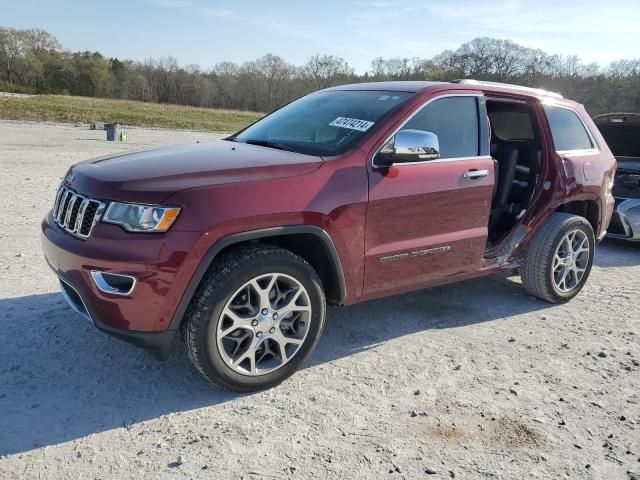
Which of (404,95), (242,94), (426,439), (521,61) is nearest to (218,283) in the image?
(426,439)

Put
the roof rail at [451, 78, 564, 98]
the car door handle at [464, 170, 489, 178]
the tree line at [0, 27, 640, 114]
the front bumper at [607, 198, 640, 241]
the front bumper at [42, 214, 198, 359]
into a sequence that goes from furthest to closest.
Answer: the tree line at [0, 27, 640, 114]
the front bumper at [607, 198, 640, 241]
the roof rail at [451, 78, 564, 98]
the car door handle at [464, 170, 489, 178]
the front bumper at [42, 214, 198, 359]

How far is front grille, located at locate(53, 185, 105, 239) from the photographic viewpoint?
2.95 m

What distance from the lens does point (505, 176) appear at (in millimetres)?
4891

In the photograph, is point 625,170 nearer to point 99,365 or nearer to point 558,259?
point 558,259

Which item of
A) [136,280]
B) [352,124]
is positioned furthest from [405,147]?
[136,280]

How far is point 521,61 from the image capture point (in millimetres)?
62000

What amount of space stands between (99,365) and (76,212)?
3.25 feet

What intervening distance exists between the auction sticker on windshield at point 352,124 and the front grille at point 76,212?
5.58 feet

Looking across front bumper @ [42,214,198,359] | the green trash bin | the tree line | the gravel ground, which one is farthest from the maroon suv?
the tree line

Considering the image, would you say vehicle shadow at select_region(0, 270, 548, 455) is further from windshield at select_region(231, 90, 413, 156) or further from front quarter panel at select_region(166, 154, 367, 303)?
windshield at select_region(231, 90, 413, 156)

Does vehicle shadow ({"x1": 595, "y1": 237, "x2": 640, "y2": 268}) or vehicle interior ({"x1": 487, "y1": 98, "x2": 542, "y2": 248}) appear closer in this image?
vehicle interior ({"x1": 487, "y1": 98, "x2": 542, "y2": 248})

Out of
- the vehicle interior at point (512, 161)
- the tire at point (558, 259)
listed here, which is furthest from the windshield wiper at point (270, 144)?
the tire at point (558, 259)

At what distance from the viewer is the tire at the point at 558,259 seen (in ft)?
15.4

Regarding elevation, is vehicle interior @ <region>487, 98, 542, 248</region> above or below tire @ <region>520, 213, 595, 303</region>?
above
